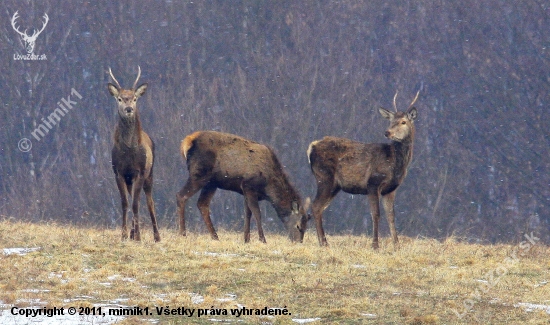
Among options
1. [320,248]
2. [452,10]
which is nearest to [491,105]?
[452,10]

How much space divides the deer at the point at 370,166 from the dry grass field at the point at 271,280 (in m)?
1.32

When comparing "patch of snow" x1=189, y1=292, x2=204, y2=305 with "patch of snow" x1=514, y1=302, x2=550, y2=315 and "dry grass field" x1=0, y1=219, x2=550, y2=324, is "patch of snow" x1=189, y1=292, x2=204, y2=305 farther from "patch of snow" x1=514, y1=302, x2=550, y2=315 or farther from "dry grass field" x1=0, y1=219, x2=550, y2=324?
"patch of snow" x1=514, y1=302, x2=550, y2=315

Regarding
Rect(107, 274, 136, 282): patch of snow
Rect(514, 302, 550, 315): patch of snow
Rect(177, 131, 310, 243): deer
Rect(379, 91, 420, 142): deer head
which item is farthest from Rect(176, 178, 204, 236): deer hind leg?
Rect(514, 302, 550, 315): patch of snow

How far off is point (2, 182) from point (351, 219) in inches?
499

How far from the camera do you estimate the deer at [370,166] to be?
1526 cm

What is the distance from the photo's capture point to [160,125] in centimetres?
3114

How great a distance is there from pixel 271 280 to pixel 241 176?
5.15 m

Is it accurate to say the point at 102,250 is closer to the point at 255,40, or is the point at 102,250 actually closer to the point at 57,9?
the point at 255,40

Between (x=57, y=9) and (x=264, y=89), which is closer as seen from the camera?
(x=264, y=89)

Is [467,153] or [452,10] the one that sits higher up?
Answer: [452,10]

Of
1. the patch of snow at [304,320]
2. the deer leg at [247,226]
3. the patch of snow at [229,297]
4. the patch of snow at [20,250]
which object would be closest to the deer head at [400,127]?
the deer leg at [247,226]

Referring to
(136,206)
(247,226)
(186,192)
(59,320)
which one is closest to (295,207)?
(247,226)

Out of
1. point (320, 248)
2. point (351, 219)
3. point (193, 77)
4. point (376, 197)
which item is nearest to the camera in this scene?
point (320, 248)

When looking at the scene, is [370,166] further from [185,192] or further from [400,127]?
[185,192]
